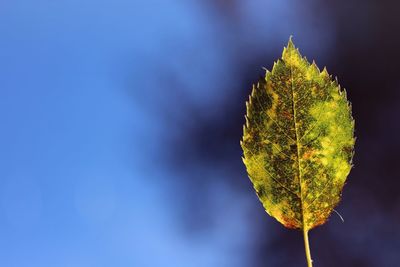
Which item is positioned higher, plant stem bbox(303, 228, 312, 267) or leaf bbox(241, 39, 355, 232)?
leaf bbox(241, 39, 355, 232)

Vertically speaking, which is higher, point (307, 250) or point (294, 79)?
point (294, 79)

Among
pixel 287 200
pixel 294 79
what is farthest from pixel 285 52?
pixel 287 200

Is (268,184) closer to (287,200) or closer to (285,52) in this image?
(287,200)

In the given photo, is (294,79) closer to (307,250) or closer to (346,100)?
(346,100)

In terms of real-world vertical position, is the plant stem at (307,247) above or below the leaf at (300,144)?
below

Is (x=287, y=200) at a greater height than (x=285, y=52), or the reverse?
(x=285, y=52)

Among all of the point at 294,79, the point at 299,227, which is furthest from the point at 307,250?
the point at 294,79
